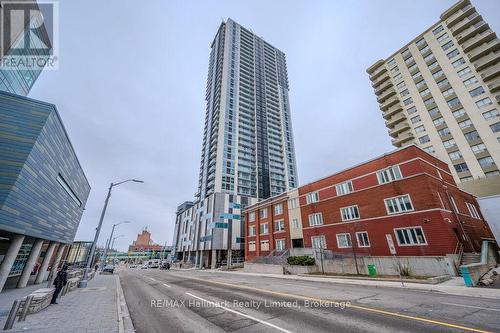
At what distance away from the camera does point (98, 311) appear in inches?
360

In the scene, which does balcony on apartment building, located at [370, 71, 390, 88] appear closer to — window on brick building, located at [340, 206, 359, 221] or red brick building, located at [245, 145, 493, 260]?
red brick building, located at [245, 145, 493, 260]

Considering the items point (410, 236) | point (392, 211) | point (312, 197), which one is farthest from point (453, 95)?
point (410, 236)

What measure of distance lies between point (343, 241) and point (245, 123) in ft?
214

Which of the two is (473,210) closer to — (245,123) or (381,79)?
(381,79)

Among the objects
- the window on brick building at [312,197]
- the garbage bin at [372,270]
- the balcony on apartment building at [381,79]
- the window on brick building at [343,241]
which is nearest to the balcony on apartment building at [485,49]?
the balcony on apartment building at [381,79]

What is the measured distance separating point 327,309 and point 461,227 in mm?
24353

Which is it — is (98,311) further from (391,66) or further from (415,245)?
(391,66)

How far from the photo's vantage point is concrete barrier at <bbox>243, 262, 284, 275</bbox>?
29.9 metres

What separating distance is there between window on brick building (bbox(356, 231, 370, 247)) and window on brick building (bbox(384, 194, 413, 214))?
13.5ft

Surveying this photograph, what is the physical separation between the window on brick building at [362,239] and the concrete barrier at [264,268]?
11.2 m

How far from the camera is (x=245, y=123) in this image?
3346 inches

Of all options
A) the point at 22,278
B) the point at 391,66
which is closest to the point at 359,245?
the point at 22,278

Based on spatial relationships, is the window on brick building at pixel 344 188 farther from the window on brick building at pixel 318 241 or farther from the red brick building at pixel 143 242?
the red brick building at pixel 143 242

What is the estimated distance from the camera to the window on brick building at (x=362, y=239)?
997 inches
